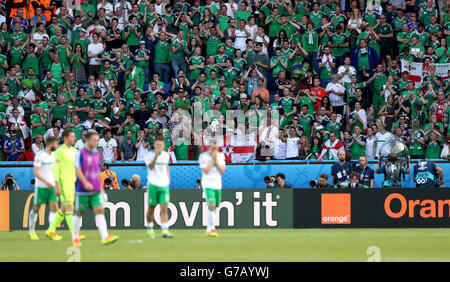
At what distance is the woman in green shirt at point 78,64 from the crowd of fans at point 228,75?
0.04m

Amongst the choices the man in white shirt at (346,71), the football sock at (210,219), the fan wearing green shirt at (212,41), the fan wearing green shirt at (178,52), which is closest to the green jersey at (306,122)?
the man in white shirt at (346,71)

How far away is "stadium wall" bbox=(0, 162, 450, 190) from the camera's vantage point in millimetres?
21703

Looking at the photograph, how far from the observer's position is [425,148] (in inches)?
900

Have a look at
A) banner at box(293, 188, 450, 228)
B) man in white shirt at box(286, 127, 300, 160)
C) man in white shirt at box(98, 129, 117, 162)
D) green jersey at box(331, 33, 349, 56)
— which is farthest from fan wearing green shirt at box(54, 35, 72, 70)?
banner at box(293, 188, 450, 228)

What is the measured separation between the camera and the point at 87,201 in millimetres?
13883

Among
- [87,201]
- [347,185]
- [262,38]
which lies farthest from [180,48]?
[87,201]

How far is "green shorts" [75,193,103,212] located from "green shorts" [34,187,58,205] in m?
2.14

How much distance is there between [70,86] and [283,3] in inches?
277

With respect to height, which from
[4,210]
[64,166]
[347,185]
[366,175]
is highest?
[64,166]

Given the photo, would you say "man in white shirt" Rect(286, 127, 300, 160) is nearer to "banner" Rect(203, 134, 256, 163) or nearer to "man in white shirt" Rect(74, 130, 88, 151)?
"banner" Rect(203, 134, 256, 163)

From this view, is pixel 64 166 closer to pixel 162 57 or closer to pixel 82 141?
pixel 82 141

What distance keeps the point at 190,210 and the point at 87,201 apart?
22.0 feet
